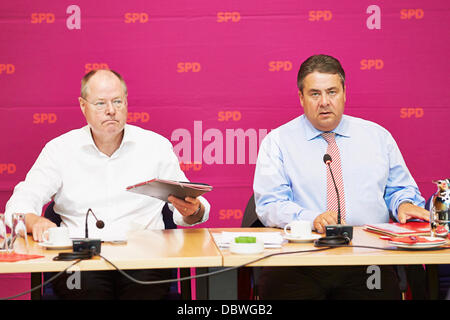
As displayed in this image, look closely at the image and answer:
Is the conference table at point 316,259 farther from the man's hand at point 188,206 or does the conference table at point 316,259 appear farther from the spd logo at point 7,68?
the spd logo at point 7,68

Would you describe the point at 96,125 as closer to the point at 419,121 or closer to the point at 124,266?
the point at 124,266

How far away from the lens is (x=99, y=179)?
2418 mm

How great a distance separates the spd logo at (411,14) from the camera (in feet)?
10.7

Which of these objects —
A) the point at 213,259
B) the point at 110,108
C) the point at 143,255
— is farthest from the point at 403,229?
the point at 110,108

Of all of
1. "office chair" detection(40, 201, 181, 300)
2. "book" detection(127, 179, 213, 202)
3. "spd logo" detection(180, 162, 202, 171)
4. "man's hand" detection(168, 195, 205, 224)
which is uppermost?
"spd logo" detection(180, 162, 202, 171)

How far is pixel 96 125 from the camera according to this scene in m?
2.44

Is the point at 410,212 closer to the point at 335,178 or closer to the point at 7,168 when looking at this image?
the point at 335,178

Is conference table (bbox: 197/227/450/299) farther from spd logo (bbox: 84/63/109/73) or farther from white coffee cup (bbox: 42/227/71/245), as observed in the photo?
spd logo (bbox: 84/63/109/73)

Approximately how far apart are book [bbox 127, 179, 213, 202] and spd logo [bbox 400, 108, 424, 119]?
178 cm

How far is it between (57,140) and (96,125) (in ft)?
0.72

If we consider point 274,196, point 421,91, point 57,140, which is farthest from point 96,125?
point 421,91

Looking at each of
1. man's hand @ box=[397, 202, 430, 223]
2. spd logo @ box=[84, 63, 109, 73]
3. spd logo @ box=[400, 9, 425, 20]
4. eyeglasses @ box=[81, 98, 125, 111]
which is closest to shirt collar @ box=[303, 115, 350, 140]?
man's hand @ box=[397, 202, 430, 223]

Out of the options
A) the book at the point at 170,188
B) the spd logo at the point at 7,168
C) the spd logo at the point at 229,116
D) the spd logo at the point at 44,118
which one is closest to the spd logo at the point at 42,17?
the spd logo at the point at 44,118

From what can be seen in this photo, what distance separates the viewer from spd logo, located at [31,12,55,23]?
126 inches
